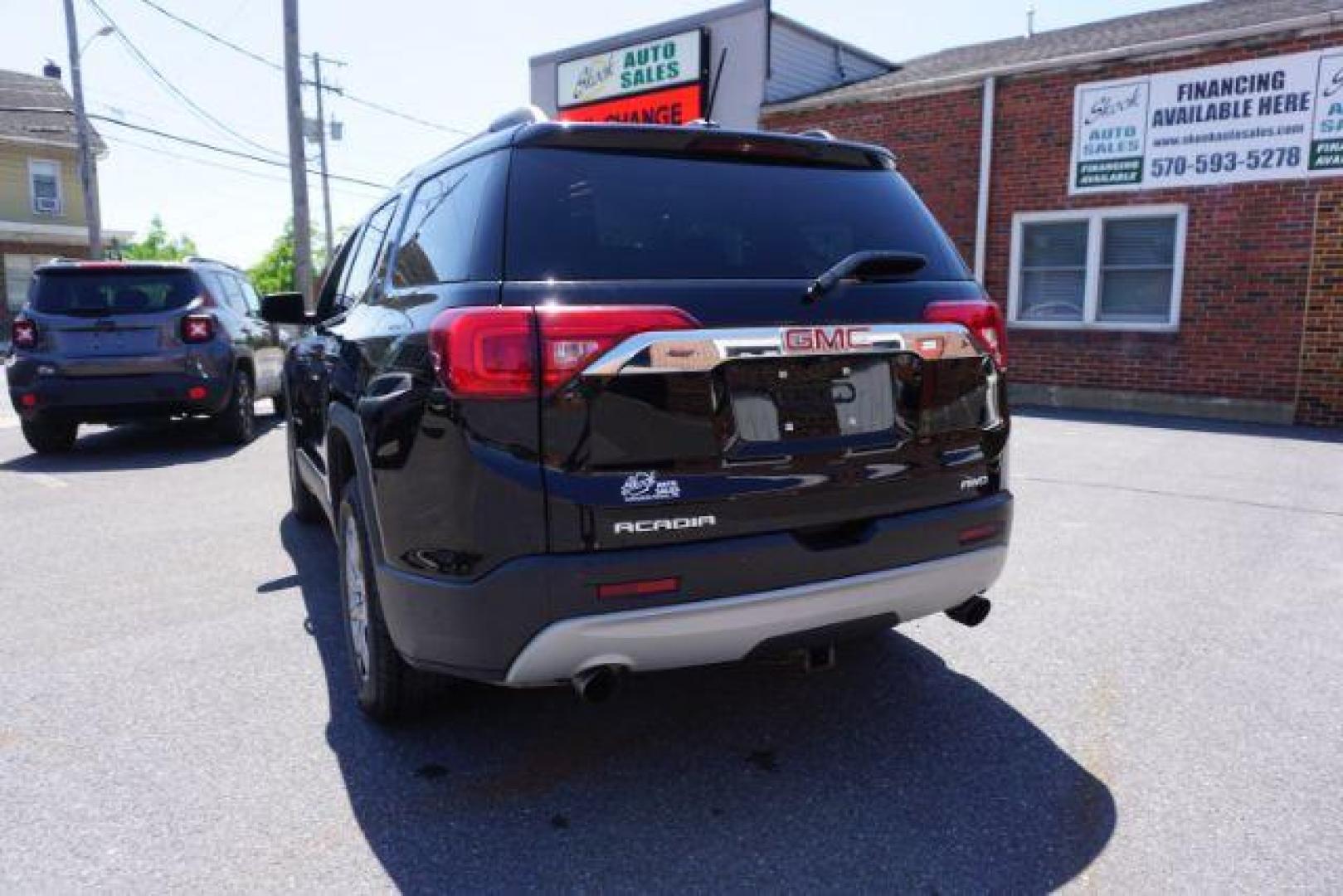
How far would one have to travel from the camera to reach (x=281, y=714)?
3.17 m

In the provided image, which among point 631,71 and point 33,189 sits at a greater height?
point 631,71

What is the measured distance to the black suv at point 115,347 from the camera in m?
8.13

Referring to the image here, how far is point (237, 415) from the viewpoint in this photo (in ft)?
29.6

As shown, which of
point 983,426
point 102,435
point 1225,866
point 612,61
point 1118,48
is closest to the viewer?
point 1225,866

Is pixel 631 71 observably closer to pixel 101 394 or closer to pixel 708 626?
pixel 101 394

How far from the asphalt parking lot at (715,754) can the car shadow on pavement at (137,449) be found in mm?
3563

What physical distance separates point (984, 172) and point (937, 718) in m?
11.4

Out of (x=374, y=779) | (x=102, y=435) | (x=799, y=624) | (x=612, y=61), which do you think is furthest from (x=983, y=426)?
(x=612, y=61)

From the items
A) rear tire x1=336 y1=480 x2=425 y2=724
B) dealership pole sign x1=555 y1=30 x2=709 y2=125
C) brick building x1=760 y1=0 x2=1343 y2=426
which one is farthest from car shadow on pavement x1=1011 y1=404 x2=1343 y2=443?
rear tire x1=336 y1=480 x2=425 y2=724

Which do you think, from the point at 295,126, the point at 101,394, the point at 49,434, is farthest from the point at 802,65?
the point at 49,434

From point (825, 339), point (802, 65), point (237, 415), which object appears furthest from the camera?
point (802, 65)

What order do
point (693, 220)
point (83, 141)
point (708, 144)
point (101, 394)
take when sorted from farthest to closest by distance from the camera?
point (83, 141) < point (101, 394) < point (708, 144) < point (693, 220)

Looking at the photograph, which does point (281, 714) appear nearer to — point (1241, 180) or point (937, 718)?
point (937, 718)

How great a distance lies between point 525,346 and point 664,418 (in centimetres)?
37
